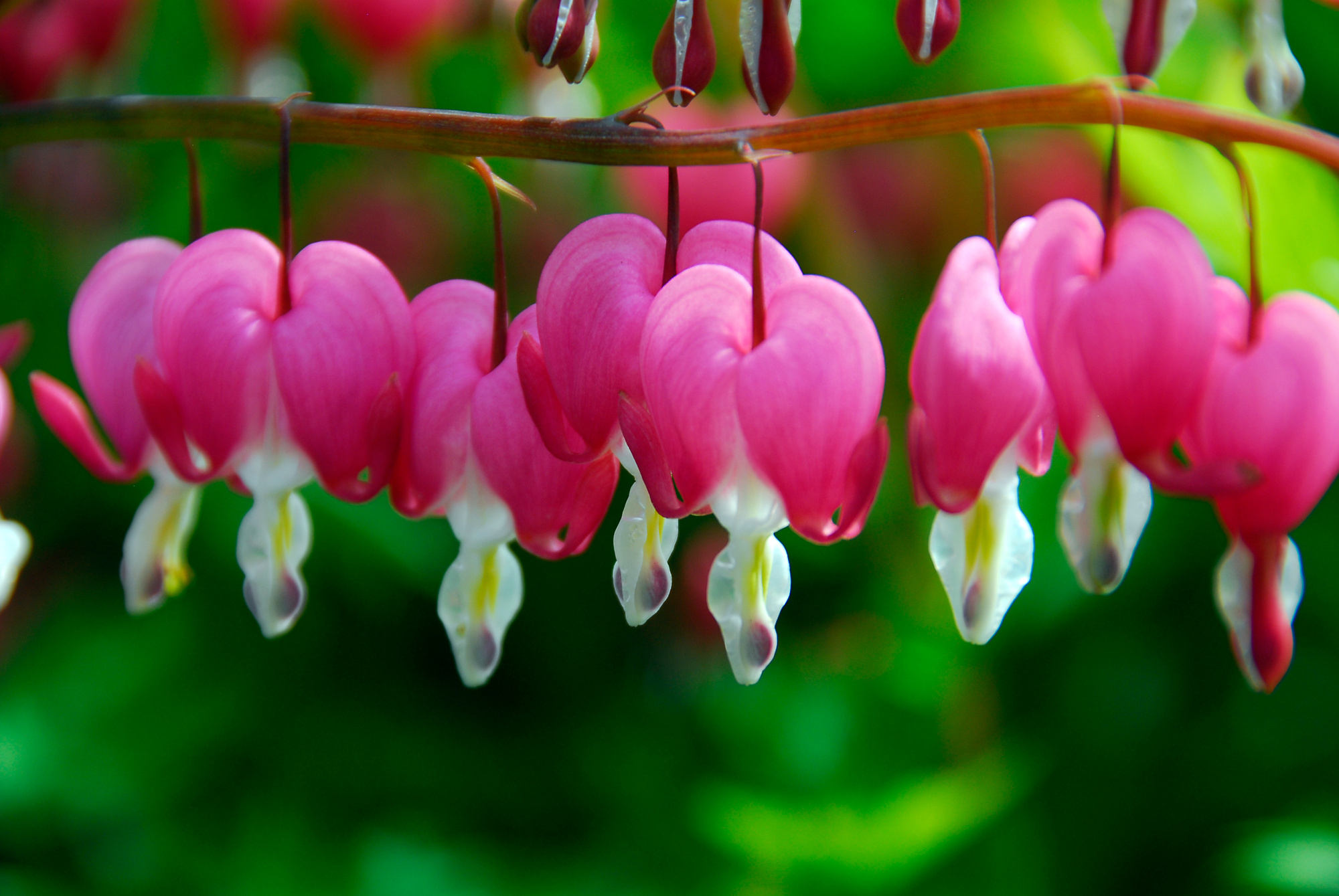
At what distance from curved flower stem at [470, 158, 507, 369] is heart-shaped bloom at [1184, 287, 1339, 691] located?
0.38m

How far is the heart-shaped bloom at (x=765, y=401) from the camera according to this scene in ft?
1.76

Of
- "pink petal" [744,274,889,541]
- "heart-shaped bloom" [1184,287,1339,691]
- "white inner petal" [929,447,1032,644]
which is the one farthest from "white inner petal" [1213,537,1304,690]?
"pink petal" [744,274,889,541]

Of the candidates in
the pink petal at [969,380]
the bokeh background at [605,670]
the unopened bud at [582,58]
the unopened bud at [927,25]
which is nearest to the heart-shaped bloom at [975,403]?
the pink petal at [969,380]

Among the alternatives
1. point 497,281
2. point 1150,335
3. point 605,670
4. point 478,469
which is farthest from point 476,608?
point 605,670

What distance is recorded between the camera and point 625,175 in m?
1.55

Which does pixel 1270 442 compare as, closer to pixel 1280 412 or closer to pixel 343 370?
pixel 1280 412

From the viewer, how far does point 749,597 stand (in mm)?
591

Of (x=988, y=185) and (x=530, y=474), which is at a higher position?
(x=988, y=185)

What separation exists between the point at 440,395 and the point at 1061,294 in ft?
1.13

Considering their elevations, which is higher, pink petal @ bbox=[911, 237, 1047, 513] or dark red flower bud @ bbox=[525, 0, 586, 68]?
dark red flower bud @ bbox=[525, 0, 586, 68]

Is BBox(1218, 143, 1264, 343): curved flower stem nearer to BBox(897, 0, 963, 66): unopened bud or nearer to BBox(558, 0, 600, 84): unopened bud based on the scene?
BBox(897, 0, 963, 66): unopened bud

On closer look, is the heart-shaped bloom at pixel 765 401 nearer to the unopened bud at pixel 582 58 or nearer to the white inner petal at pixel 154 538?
the unopened bud at pixel 582 58

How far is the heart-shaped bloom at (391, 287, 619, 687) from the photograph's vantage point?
616mm

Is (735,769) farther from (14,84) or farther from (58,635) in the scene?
(14,84)
